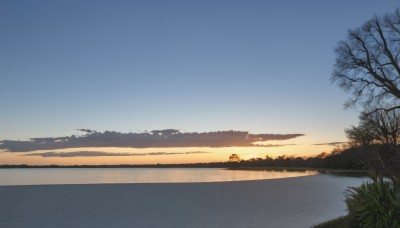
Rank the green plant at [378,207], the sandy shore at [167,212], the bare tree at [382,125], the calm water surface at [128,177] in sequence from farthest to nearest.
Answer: the calm water surface at [128,177] < the bare tree at [382,125] < the sandy shore at [167,212] < the green plant at [378,207]

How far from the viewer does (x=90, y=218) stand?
57.3 ft

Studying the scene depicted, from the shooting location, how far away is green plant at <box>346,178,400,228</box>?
995 cm

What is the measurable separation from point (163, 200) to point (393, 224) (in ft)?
54.2

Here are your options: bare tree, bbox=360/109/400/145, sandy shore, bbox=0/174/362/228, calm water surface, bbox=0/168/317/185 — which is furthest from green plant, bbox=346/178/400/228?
calm water surface, bbox=0/168/317/185

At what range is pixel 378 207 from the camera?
1027 centimetres

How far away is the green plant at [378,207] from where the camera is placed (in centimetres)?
995

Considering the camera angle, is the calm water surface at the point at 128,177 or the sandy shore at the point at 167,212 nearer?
the sandy shore at the point at 167,212

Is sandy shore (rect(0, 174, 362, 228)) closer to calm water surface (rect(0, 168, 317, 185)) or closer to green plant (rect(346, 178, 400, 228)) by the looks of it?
green plant (rect(346, 178, 400, 228))

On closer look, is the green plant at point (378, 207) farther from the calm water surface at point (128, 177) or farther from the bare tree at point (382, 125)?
the calm water surface at point (128, 177)

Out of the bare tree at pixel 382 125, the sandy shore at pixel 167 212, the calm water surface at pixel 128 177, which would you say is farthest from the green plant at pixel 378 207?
the calm water surface at pixel 128 177

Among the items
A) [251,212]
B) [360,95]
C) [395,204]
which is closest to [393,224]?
[395,204]

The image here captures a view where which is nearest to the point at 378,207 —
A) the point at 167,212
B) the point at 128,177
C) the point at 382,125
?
the point at 167,212

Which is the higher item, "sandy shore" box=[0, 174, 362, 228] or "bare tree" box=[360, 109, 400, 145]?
"bare tree" box=[360, 109, 400, 145]

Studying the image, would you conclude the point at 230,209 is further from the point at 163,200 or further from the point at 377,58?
the point at 377,58
